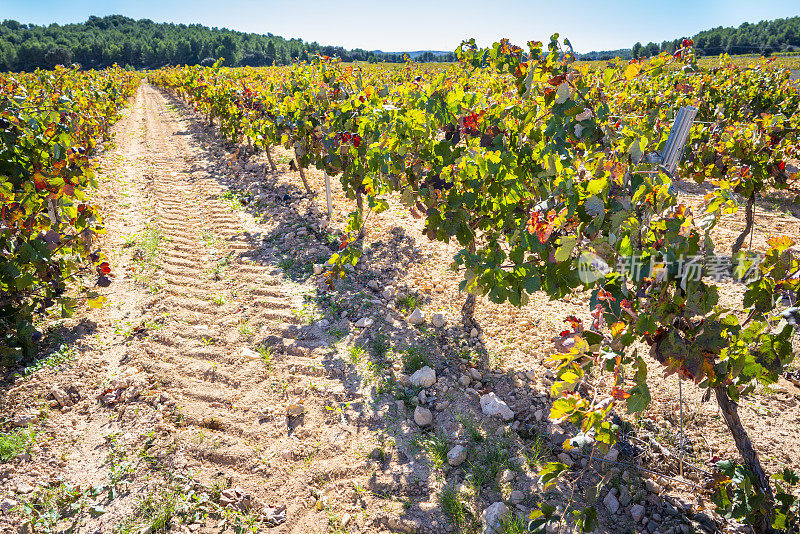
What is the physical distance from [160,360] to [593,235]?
368 centimetres

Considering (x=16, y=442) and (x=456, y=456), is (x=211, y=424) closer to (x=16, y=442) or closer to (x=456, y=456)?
(x=16, y=442)

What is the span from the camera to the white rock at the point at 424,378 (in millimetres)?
3475

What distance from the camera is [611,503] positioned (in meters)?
2.51

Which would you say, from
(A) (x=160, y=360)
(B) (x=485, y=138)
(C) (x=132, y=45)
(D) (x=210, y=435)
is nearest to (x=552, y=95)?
(B) (x=485, y=138)

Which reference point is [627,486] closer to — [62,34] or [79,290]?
[79,290]

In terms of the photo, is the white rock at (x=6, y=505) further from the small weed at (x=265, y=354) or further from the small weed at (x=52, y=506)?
the small weed at (x=265, y=354)

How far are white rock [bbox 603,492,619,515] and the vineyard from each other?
0.07ft

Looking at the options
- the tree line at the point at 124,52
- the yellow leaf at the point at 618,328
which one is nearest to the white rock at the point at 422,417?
the yellow leaf at the point at 618,328

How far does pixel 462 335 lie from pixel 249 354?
2.08 meters

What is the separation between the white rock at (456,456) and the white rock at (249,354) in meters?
1.98

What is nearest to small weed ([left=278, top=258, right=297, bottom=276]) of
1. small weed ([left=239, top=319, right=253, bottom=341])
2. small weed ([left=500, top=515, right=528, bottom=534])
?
small weed ([left=239, top=319, right=253, bottom=341])

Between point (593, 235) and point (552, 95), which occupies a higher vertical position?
point (552, 95)

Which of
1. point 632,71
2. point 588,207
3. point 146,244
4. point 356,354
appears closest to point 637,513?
point 588,207

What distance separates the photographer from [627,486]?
103 inches
